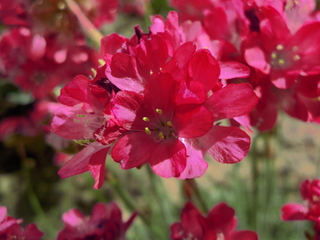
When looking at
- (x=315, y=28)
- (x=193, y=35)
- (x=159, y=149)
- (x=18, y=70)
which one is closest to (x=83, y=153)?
(x=159, y=149)

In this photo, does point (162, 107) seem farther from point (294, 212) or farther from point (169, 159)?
point (294, 212)

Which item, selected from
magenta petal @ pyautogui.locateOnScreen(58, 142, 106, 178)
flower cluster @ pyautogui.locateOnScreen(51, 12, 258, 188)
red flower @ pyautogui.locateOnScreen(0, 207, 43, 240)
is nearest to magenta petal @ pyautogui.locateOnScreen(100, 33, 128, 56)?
flower cluster @ pyautogui.locateOnScreen(51, 12, 258, 188)

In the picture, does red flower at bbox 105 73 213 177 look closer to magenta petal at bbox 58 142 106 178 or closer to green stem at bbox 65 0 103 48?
magenta petal at bbox 58 142 106 178

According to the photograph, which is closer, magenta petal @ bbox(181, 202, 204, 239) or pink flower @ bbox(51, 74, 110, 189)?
pink flower @ bbox(51, 74, 110, 189)

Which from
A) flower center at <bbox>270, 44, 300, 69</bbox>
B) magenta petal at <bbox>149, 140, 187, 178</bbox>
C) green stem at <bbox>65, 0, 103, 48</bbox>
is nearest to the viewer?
magenta petal at <bbox>149, 140, 187, 178</bbox>

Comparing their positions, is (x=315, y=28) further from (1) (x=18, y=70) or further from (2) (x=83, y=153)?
(1) (x=18, y=70)

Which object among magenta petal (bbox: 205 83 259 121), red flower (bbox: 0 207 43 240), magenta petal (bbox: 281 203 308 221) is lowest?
magenta petal (bbox: 281 203 308 221)
